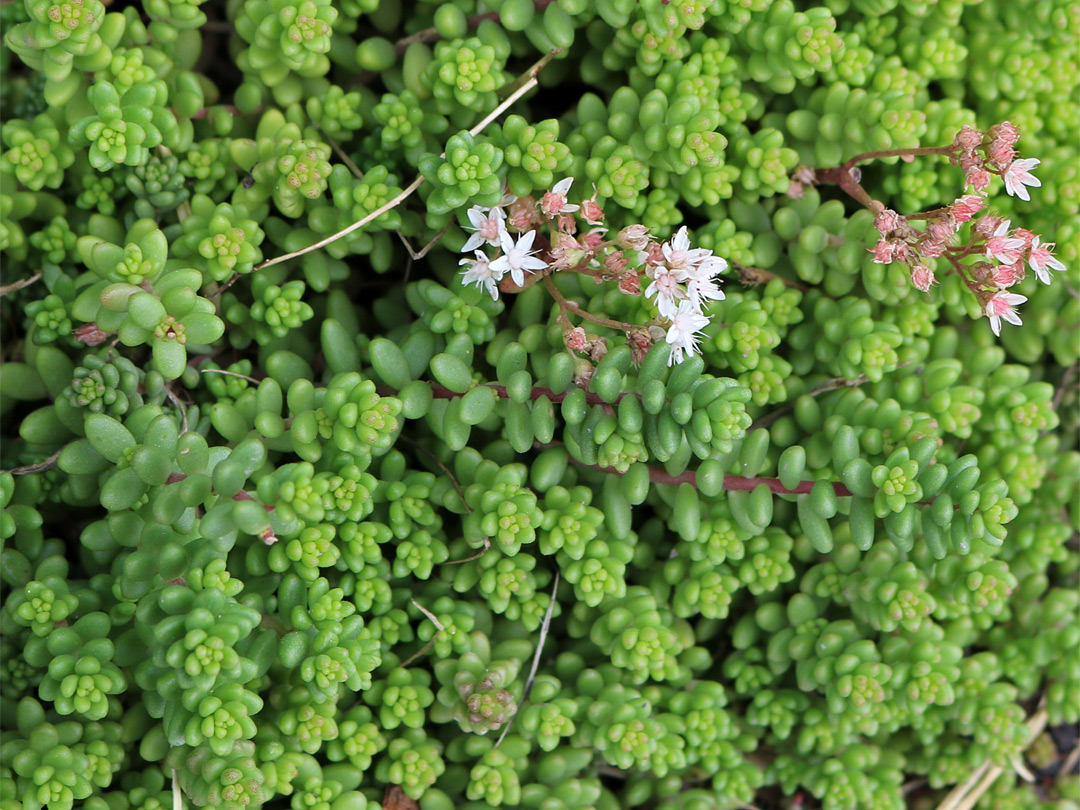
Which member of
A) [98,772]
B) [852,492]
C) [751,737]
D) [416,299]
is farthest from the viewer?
[751,737]

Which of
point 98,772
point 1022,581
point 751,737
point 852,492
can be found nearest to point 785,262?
point 852,492

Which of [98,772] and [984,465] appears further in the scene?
[984,465]

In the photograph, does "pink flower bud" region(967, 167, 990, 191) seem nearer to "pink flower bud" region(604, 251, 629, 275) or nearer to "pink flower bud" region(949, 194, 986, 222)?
"pink flower bud" region(949, 194, 986, 222)

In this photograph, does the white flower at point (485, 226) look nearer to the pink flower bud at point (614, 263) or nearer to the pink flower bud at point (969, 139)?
the pink flower bud at point (614, 263)

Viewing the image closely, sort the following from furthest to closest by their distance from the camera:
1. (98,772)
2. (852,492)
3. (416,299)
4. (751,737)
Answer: (751,737), (416,299), (852,492), (98,772)

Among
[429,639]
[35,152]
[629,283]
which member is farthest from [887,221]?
[35,152]

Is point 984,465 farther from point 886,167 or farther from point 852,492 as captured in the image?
point 886,167

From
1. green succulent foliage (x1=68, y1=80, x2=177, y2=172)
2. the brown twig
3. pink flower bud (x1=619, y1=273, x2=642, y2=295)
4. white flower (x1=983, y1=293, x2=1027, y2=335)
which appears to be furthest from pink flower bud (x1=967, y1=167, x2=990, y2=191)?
green succulent foliage (x1=68, y1=80, x2=177, y2=172)
